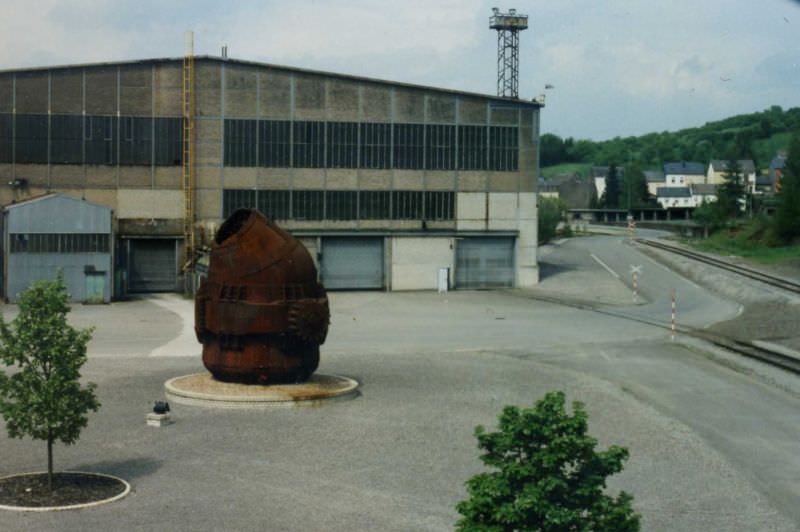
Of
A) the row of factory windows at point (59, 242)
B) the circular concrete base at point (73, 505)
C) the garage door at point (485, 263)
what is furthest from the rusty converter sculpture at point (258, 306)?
the garage door at point (485, 263)

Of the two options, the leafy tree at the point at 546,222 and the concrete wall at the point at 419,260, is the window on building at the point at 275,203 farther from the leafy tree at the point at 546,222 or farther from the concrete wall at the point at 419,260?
the leafy tree at the point at 546,222

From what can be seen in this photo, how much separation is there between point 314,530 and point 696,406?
14.0m

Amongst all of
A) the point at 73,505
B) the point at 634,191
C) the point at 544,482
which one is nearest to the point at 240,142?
the point at 73,505

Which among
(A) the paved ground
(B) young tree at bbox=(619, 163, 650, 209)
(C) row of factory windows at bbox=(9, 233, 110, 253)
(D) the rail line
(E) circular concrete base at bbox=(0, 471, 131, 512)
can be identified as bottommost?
(A) the paved ground

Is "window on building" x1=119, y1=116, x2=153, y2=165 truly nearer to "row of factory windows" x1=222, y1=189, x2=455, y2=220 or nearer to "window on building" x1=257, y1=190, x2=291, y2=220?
"row of factory windows" x1=222, y1=189, x2=455, y2=220

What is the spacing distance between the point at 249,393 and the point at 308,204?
114ft

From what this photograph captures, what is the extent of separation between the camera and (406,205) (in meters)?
60.8

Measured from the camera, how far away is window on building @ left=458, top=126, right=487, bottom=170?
61.2 meters

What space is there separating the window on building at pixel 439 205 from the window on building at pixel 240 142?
9.84 metres

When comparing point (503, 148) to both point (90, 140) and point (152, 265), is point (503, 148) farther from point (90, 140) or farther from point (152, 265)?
point (90, 140)

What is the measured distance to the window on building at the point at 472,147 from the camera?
61156 millimetres

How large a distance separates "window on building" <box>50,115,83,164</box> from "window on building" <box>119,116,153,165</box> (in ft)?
6.88

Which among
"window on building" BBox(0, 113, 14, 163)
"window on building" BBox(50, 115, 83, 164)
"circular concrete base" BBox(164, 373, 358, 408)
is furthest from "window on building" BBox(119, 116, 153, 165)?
"circular concrete base" BBox(164, 373, 358, 408)

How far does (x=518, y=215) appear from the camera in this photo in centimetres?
6244
